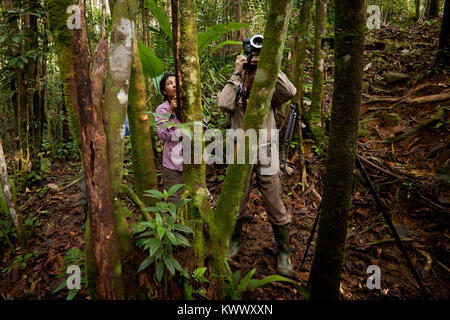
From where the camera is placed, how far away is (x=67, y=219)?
12.4 ft

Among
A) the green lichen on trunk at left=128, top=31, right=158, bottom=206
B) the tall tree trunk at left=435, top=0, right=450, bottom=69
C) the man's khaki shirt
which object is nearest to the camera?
the green lichen on trunk at left=128, top=31, right=158, bottom=206

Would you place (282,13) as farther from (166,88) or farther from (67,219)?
(67,219)

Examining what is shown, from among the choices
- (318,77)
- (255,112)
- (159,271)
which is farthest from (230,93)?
(318,77)

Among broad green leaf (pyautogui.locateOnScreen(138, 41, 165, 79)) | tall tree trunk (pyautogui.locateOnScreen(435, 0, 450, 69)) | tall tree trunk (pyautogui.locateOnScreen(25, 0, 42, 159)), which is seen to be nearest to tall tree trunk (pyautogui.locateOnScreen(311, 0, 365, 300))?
broad green leaf (pyautogui.locateOnScreen(138, 41, 165, 79))

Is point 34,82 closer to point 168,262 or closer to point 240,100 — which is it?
point 240,100

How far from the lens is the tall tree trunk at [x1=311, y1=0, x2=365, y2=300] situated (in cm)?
150

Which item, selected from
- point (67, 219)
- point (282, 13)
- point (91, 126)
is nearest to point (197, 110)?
point (91, 126)

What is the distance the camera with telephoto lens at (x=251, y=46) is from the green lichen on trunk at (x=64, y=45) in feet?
4.91

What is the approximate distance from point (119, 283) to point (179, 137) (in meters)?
1.50

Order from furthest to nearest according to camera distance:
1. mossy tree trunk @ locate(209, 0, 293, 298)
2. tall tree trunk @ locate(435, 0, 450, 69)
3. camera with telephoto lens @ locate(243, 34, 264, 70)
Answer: tall tree trunk @ locate(435, 0, 450, 69), camera with telephoto lens @ locate(243, 34, 264, 70), mossy tree trunk @ locate(209, 0, 293, 298)

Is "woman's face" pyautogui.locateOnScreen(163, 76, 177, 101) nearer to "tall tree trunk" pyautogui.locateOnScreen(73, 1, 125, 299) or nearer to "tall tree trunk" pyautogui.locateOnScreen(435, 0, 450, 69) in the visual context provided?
"tall tree trunk" pyautogui.locateOnScreen(73, 1, 125, 299)

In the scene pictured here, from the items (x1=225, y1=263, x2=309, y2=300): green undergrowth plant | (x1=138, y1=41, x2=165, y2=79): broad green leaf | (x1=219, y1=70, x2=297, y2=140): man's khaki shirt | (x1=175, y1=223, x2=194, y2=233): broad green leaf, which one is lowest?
(x1=225, y1=263, x2=309, y2=300): green undergrowth plant

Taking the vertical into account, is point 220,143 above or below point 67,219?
above

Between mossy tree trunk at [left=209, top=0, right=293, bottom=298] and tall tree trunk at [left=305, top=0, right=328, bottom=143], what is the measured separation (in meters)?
2.85
